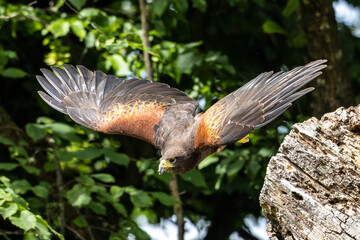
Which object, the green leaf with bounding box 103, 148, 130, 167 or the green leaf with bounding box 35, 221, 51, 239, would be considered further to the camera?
the green leaf with bounding box 103, 148, 130, 167

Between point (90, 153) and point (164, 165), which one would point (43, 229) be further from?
point (90, 153)

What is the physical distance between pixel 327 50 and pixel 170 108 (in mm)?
1741

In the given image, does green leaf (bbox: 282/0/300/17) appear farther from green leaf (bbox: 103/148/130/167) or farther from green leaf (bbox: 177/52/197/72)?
green leaf (bbox: 103/148/130/167)

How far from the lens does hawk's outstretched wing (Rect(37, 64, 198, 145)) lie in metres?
5.02

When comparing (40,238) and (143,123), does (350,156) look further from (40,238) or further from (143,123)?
(40,238)

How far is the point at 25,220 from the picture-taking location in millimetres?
4062

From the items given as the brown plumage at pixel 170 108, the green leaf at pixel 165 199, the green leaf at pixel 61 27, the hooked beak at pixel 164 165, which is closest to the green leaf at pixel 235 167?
the green leaf at pixel 165 199

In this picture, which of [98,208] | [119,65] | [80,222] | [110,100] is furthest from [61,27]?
[80,222]

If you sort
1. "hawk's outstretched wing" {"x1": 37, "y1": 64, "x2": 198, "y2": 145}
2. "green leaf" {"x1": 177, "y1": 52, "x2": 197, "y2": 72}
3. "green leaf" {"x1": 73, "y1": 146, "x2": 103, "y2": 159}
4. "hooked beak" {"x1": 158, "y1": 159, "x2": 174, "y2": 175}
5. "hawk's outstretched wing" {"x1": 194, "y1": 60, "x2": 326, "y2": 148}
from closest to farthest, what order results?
1. "hawk's outstretched wing" {"x1": 194, "y1": 60, "x2": 326, "y2": 148}
2. "hooked beak" {"x1": 158, "y1": 159, "x2": 174, "y2": 175}
3. "hawk's outstretched wing" {"x1": 37, "y1": 64, "x2": 198, "y2": 145}
4. "green leaf" {"x1": 73, "y1": 146, "x2": 103, "y2": 159}
5. "green leaf" {"x1": 177, "y1": 52, "x2": 197, "y2": 72}

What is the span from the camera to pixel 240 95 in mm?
4398

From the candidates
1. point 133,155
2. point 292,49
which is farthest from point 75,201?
point 292,49

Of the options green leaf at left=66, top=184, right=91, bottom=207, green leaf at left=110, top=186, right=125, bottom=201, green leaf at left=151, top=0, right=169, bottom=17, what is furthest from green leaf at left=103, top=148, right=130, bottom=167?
green leaf at left=151, top=0, right=169, bottom=17

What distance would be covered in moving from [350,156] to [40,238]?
2525 mm

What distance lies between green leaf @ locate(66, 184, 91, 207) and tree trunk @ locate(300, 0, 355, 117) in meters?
2.44
